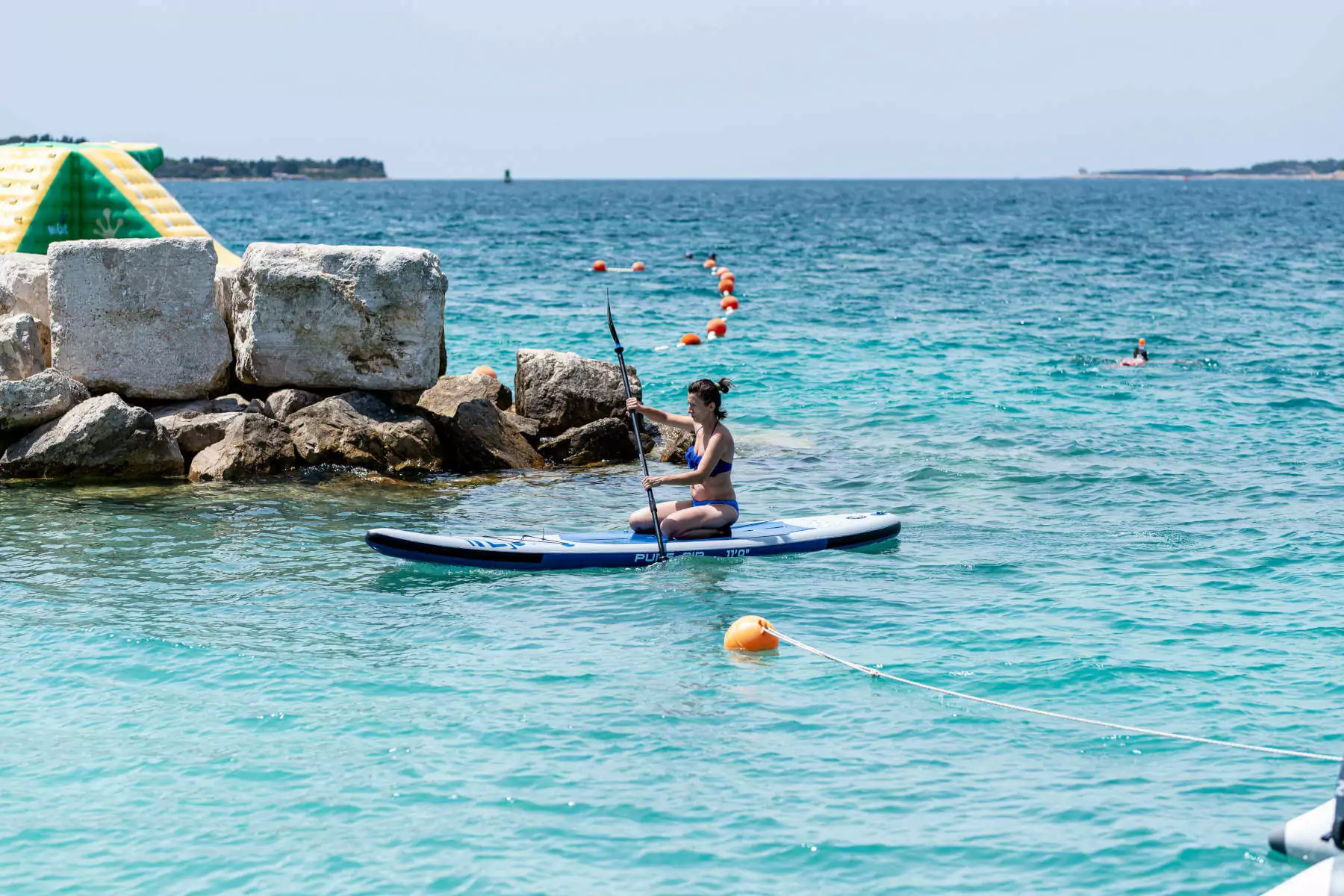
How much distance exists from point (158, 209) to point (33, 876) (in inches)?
528

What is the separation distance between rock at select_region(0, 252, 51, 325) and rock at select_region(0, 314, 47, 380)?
43cm

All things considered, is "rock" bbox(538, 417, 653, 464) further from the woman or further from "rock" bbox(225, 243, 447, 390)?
the woman

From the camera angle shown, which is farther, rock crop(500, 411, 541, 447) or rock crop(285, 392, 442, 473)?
rock crop(500, 411, 541, 447)

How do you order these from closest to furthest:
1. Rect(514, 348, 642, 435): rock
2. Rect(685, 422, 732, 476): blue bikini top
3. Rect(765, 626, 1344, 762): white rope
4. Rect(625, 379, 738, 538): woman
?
1. Rect(765, 626, 1344, 762): white rope
2. Rect(625, 379, 738, 538): woman
3. Rect(685, 422, 732, 476): blue bikini top
4. Rect(514, 348, 642, 435): rock

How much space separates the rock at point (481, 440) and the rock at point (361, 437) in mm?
263

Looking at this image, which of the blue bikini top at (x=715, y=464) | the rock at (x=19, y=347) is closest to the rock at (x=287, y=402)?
the rock at (x=19, y=347)

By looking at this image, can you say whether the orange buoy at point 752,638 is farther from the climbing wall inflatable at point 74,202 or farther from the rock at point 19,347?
the climbing wall inflatable at point 74,202

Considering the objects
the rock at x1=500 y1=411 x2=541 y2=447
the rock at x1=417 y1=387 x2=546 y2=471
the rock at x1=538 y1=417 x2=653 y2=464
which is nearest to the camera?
the rock at x1=417 y1=387 x2=546 y2=471

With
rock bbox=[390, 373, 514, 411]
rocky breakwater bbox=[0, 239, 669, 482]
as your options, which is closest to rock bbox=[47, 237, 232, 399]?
rocky breakwater bbox=[0, 239, 669, 482]

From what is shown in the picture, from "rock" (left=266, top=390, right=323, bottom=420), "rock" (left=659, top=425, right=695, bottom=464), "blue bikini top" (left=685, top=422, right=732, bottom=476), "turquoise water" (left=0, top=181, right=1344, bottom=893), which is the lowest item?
"turquoise water" (left=0, top=181, right=1344, bottom=893)

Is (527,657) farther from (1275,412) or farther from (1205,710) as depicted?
(1275,412)

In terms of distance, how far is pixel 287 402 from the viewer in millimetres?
12773

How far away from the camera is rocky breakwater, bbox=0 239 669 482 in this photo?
1201 cm

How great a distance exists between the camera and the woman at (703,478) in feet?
32.1
